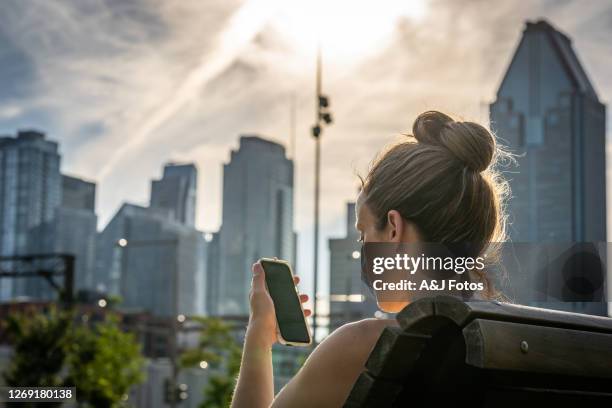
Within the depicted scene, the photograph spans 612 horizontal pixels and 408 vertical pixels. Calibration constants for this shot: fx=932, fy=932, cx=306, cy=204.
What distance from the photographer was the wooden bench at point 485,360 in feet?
4.43

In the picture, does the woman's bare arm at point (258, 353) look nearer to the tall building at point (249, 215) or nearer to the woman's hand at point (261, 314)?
the woman's hand at point (261, 314)

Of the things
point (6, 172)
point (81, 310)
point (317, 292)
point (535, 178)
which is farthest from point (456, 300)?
point (6, 172)

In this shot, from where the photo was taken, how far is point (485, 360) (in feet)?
4.34

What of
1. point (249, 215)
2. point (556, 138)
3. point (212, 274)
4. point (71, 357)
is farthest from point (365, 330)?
point (212, 274)

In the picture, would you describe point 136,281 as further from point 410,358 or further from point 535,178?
point 410,358

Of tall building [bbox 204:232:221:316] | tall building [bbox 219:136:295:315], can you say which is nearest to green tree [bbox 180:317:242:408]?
tall building [bbox 219:136:295:315]

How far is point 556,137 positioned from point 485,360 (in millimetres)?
106041

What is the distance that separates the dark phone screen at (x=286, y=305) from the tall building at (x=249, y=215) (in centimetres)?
12764

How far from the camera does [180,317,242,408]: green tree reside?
145ft

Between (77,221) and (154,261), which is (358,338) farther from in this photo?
(154,261)

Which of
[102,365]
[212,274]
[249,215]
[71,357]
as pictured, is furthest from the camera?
[212,274]

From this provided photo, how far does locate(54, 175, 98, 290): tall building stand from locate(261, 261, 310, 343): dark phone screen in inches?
6008

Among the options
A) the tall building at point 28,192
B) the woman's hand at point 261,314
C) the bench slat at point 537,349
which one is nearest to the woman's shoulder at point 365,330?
the bench slat at point 537,349
